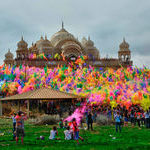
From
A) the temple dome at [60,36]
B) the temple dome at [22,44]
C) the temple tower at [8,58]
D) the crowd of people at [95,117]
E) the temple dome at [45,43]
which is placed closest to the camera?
the crowd of people at [95,117]

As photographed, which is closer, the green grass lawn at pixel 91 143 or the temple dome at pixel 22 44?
the green grass lawn at pixel 91 143

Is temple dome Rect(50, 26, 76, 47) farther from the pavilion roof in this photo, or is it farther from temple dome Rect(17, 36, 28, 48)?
the pavilion roof

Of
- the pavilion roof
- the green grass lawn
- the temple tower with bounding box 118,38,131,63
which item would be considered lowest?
the green grass lawn

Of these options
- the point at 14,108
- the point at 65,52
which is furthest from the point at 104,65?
the point at 14,108

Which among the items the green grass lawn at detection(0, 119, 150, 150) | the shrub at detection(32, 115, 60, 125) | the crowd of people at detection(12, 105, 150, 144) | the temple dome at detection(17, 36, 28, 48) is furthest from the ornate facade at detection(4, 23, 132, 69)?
the green grass lawn at detection(0, 119, 150, 150)

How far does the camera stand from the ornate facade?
155 ft

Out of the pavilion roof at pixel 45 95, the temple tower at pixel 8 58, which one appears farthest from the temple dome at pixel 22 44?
the pavilion roof at pixel 45 95

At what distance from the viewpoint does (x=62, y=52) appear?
174ft

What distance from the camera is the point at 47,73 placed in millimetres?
40562

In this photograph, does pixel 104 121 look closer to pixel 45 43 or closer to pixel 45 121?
pixel 45 121

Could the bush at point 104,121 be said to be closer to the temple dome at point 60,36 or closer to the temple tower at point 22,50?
the temple tower at point 22,50

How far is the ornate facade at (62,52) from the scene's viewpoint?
47.1 meters

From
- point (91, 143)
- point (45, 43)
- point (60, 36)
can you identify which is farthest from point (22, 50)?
point (91, 143)

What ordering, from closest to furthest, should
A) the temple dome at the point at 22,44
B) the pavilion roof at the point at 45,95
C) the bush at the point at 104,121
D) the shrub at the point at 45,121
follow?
the bush at the point at 104,121
the shrub at the point at 45,121
the pavilion roof at the point at 45,95
the temple dome at the point at 22,44
